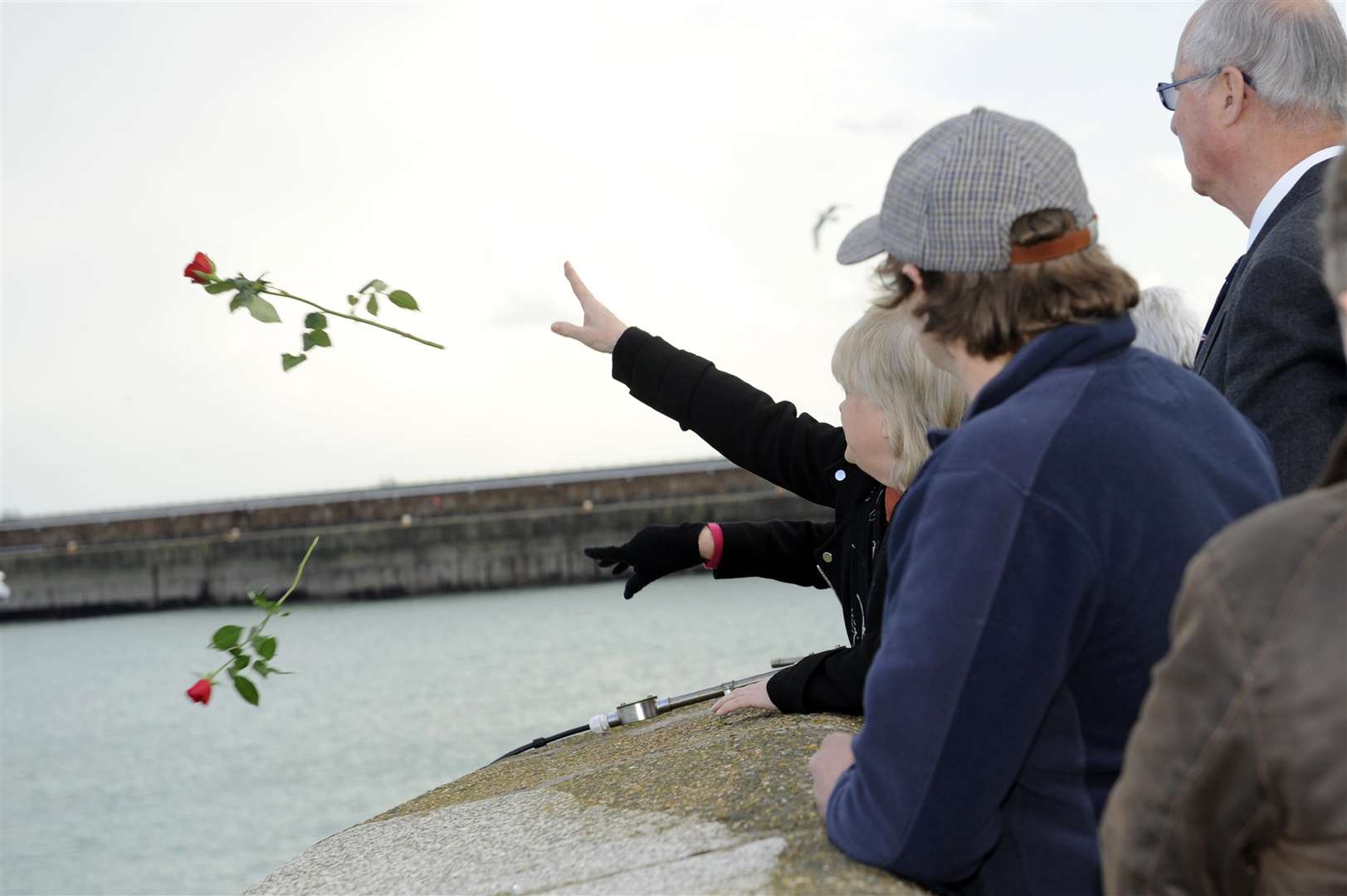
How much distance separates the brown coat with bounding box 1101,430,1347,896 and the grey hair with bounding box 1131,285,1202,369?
5.74 feet

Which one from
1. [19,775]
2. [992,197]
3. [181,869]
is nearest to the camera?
[992,197]

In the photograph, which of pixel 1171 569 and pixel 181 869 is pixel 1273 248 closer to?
pixel 1171 569

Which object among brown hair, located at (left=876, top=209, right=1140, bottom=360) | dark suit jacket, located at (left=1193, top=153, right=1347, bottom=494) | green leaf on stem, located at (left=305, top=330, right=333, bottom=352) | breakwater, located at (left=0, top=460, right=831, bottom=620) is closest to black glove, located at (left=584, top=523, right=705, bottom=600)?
green leaf on stem, located at (left=305, top=330, right=333, bottom=352)

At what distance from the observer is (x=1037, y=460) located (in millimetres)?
1470

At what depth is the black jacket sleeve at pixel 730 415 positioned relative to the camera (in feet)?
9.22

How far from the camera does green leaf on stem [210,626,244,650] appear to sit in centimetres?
270

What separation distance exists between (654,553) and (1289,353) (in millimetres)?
1340

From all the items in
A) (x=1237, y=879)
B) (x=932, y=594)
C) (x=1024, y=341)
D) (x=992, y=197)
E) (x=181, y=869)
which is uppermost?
(x=992, y=197)

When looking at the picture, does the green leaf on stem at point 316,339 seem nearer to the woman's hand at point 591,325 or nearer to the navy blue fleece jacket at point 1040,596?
the woman's hand at point 591,325

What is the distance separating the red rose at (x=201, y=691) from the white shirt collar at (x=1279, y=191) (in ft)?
7.51

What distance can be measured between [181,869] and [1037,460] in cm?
1792

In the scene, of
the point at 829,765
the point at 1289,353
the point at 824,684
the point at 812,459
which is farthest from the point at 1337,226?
the point at 812,459

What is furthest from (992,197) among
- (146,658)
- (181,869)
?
(146,658)

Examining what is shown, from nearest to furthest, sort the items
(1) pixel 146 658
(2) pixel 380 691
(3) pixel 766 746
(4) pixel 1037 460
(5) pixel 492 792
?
1. (4) pixel 1037 460
2. (3) pixel 766 746
3. (5) pixel 492 792
4. (2) pixel 380 691
5. (1) pixel 146 658
